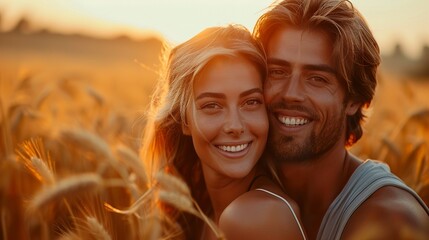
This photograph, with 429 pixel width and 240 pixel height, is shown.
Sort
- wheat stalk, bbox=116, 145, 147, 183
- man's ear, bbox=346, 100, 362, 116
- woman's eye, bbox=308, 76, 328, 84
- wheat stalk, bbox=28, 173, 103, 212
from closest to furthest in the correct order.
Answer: wheat stalk, bbox=28, 173, 103, 212
wheat stalk, bbox=116, 145, 147, 183
woman's eye, bbox=308, 76, 328, 84
man's ear, bbox=346, 100, 362, 116

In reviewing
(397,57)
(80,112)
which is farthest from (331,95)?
(397,57)

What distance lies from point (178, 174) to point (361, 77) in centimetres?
114

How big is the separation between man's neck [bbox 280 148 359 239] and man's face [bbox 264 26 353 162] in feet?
0.28

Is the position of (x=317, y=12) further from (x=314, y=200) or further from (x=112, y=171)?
(x=112, y=171)

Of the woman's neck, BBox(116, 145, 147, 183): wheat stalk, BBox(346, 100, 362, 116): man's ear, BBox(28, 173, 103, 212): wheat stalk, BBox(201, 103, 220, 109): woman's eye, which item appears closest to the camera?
BBox(28, 173, 103, 212): wheat stalk

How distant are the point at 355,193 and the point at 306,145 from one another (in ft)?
1.43

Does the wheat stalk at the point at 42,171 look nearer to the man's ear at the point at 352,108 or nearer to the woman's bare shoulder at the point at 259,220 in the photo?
the woman's bare shoulder at the point at 259,220

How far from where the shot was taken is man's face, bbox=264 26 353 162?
10.1 ft

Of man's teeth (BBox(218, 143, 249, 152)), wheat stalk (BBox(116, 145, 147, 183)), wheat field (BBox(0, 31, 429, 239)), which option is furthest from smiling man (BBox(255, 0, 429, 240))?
wheat stalk (BBox(116, 145, 147, 183))

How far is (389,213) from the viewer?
250 cm

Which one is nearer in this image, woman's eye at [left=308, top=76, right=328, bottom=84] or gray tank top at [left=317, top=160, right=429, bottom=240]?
gray tank top at [left=317, top=160, right=429, bottom=240]

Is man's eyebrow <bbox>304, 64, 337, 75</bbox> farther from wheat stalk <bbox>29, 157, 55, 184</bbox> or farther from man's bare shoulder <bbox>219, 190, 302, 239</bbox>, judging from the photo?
Result: wheat stalk <bbox>29, 157, 55, 184</bbox>

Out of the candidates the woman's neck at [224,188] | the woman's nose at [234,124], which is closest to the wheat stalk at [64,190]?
the woman's nose at [234,124]

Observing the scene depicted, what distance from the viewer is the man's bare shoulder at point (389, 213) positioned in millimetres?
2432
